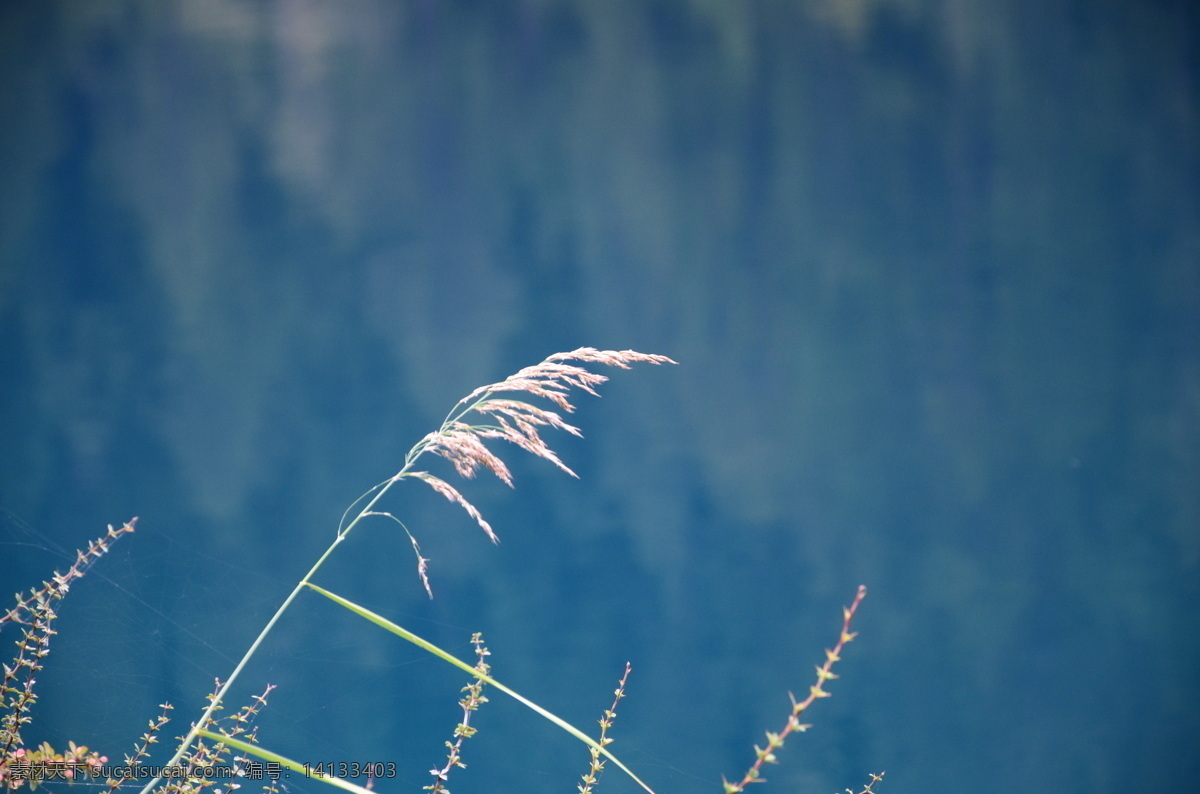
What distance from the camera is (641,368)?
2.15m

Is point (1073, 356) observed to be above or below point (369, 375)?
above

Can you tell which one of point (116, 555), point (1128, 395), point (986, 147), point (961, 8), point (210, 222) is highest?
point (961, 8)

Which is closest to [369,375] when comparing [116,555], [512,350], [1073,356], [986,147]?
[512,350]

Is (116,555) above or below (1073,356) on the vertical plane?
below

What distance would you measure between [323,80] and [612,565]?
1.50m

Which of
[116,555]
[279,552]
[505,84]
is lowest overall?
[116,555]

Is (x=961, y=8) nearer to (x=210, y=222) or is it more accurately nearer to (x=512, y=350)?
(x=512, y=350)

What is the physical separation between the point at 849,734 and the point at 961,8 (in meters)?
1.98

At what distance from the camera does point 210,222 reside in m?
2.09

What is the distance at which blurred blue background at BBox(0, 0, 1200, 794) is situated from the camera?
2.08 metres

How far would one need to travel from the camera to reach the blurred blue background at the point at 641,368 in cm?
208

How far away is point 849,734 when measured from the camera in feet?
7.11

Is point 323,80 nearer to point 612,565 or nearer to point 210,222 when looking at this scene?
point 210,222

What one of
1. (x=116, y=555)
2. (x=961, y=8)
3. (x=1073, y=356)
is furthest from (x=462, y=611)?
(x=961, y=8)
